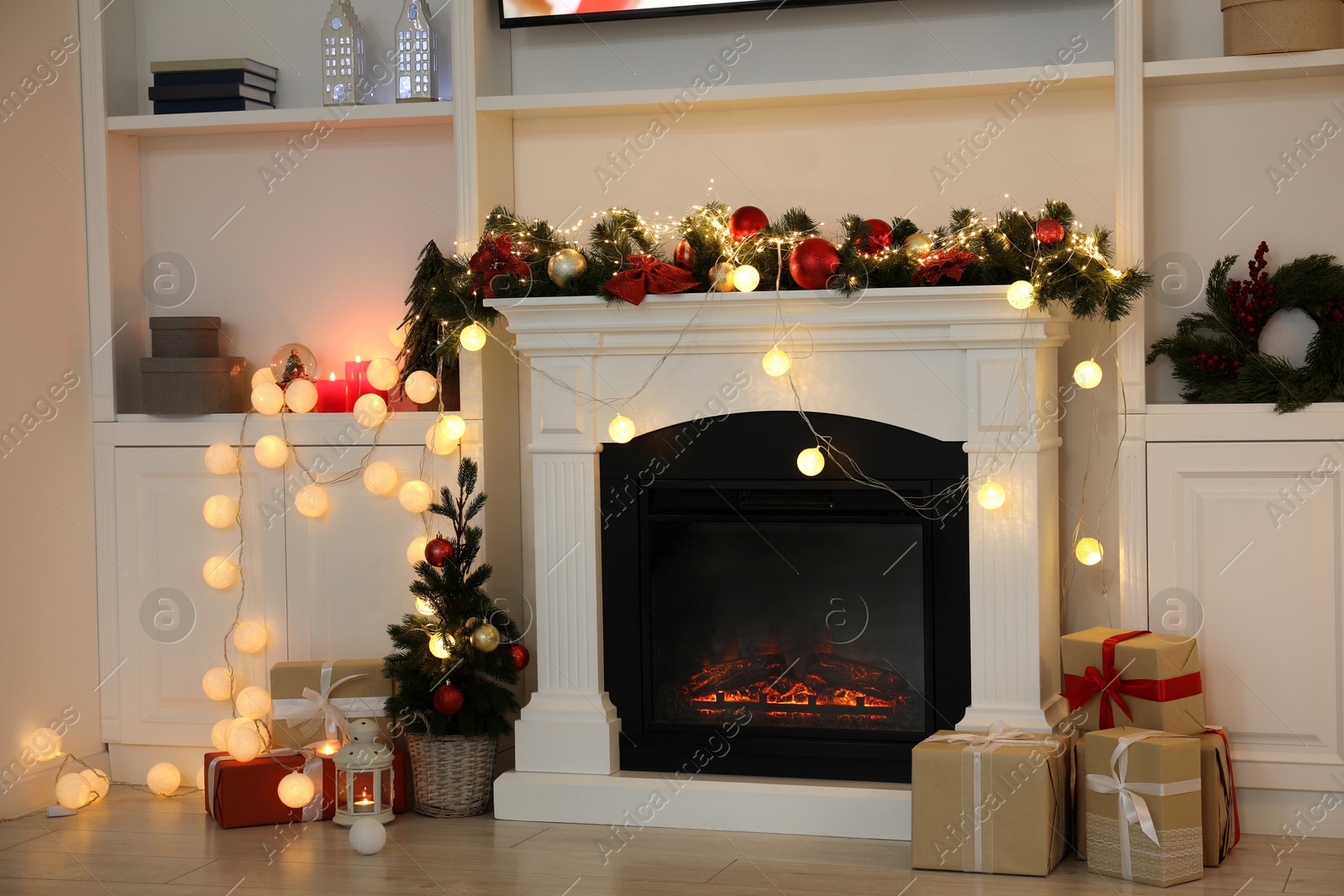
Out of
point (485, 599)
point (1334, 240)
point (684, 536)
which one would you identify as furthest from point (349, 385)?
point (1334, 240)

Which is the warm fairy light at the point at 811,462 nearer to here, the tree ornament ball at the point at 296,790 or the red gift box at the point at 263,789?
the red gift box at the point at 263,789

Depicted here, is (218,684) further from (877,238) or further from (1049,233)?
(1049,233)

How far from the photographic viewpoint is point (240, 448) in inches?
147

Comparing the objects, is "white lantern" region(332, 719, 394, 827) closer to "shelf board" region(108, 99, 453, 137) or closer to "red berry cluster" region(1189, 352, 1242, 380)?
"shelf board" region(108, 99, 453, 137)

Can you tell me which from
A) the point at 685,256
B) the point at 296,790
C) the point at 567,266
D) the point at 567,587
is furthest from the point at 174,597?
the point at 685,256

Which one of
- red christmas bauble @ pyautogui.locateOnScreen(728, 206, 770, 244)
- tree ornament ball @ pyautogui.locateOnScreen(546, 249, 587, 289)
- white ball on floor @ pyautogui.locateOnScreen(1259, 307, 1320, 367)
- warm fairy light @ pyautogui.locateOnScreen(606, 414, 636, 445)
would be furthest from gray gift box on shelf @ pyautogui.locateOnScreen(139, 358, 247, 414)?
white ball on floor @ pyautogui.locateOnScreen(1259, 307, 1320, 367)

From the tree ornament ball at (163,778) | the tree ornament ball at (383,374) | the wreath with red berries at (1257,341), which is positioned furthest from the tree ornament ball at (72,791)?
the wreath with red berries at (1257,341)

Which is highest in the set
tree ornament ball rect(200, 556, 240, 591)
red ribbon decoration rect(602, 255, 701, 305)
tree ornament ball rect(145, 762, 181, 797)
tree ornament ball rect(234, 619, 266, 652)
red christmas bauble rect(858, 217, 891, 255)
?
red christmas bauble rect(858, 217, 891, 255)

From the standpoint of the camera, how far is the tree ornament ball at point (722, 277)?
10.5 feet

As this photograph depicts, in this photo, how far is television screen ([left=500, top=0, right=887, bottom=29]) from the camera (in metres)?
3.57

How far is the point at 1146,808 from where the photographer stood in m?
2.79

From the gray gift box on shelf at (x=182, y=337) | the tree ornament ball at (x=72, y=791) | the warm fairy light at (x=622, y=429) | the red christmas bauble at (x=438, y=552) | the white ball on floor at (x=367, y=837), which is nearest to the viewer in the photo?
the white ball on floor at (x=367, y=837)

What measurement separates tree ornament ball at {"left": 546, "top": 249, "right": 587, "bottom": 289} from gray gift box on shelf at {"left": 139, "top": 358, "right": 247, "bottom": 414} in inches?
43.7

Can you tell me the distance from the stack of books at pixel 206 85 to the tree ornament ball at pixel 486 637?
66.0 inches
